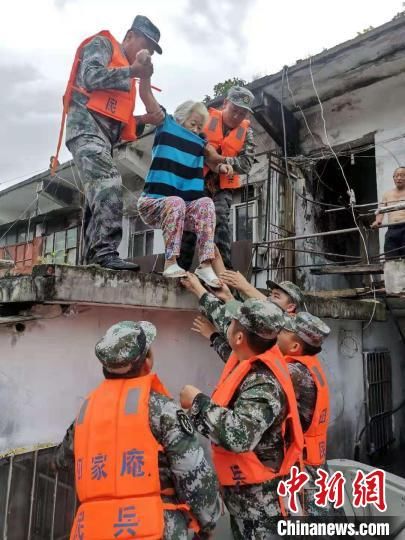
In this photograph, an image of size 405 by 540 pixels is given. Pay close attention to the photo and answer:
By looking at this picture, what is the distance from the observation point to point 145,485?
7.08ft

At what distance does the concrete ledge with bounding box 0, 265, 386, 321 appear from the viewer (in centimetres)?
292

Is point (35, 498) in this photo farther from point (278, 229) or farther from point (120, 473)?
point (278, 229)

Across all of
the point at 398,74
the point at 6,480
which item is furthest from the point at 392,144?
the point at 6,480

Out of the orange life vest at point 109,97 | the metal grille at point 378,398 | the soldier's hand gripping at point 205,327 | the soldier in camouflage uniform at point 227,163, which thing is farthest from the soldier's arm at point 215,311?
the metal grille at point 378,398

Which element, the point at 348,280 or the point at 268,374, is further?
the point at 348,280

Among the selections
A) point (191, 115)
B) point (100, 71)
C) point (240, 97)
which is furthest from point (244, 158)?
point (100, 71)

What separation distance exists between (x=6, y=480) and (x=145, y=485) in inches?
50.9

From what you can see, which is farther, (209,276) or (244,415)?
(209,276)

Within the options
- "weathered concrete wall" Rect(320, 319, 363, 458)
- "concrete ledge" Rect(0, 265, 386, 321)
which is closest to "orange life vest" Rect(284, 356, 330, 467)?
"concrete ledge" Rect(0, 265, 386, 321)

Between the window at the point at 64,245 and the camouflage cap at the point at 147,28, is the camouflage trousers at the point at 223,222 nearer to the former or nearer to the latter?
the camouflage cap at the point at 147,28

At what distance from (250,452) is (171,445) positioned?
25.6 inches

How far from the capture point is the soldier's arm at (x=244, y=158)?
4.48 metres

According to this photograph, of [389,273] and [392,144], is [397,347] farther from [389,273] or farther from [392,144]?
[389,273]

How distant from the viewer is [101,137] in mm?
3928
